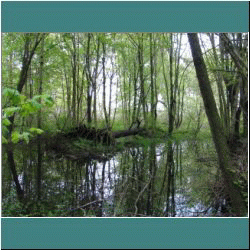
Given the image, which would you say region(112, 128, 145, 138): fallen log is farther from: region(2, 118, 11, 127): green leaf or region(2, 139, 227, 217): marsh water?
region(2, 118, 11, 127): green leaf

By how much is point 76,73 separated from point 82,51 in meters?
1.03

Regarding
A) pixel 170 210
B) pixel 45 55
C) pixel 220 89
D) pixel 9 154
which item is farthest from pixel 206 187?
pixel 45 55

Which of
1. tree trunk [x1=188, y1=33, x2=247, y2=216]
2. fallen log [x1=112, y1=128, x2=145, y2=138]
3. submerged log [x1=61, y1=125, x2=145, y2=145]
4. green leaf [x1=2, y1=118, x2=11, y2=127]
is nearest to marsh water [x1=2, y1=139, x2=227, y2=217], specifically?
tree trunk [x1=188, y1=33, x2=247, y2=216]

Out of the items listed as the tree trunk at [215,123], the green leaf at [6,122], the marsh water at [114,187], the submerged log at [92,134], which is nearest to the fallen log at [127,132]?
the submerged log at [92,134]

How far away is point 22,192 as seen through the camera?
3.66 m

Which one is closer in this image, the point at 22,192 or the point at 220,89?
the point at 22,192

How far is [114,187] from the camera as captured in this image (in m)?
4.02

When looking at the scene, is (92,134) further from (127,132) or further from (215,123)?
(215,123)

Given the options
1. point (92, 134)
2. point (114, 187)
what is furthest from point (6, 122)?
point (92, 134)

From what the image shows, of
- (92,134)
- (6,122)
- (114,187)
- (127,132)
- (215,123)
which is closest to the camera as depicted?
(6,122)

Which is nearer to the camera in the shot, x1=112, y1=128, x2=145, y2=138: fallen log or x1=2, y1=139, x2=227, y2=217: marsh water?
x1=2, y1=139, x2=227, y2=217: marsh water

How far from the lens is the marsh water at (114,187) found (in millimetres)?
3105

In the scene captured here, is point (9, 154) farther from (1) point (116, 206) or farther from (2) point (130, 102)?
(2) point (130, 102)

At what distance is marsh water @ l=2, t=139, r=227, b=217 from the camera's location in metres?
3.11
